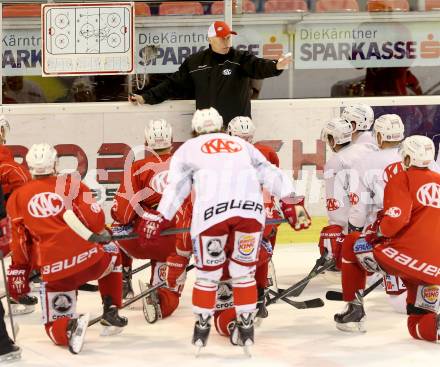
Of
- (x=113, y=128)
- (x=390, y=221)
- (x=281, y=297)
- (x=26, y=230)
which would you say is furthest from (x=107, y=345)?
(x=113, y=128)

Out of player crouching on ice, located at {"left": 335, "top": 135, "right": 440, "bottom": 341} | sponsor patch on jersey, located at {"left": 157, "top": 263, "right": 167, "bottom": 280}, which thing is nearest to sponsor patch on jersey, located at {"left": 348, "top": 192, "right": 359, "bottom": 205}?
player crouching on ice, located at {"left": 335, "top": 135, "right": 440, "bottom": 341}

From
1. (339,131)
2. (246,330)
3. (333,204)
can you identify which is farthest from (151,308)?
(339,131)

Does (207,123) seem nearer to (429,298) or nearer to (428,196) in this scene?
(428,196)

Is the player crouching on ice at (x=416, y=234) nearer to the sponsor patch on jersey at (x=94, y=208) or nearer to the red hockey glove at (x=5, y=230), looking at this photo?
the sponsor patch on jersey at (x=94, y=208)

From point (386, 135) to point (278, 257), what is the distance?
170 cm

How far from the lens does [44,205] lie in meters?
4.97

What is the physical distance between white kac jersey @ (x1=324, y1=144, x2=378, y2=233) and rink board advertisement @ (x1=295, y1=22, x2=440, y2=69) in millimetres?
1986

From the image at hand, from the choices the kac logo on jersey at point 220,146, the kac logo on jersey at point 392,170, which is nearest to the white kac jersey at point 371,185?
the kac logo on jersey at point 392,170

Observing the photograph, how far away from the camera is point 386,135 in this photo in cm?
586

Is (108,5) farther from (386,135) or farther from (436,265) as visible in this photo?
(436,265)

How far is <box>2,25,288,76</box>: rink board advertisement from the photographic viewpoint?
25.8 ft

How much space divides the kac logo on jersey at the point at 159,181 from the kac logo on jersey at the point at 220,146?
0.91 meters

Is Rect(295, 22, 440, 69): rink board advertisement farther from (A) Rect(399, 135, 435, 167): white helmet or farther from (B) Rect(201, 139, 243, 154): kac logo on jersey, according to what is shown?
(B) Rect(201, 139, 243, 154): kac logo on jersey

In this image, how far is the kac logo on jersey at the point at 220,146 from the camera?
193 inches
